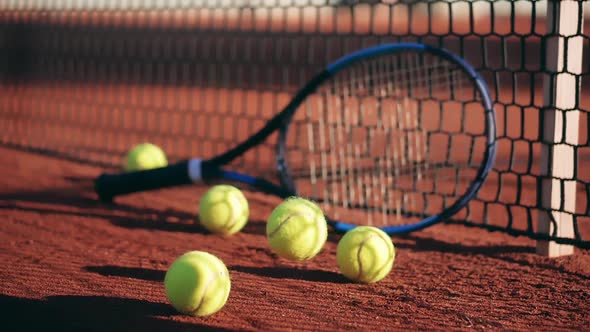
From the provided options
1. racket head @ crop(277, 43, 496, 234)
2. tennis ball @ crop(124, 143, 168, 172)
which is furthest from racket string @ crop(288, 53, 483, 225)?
tennis ball @ crop(124, 143, 168, 172)

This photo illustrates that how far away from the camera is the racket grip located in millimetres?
4238

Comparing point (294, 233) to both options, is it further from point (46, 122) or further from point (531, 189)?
point (46, 122)

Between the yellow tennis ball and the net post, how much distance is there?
1518 mm

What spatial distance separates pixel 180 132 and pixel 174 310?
5.26 m

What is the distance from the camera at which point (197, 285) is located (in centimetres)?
266

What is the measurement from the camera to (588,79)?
47.4ft

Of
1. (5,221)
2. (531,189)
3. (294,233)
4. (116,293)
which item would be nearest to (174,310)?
(116,293)

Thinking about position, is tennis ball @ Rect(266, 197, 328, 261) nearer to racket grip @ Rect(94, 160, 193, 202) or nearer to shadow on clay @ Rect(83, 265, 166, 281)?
shadow on clay @ Rect(83, 265, 166, 281)

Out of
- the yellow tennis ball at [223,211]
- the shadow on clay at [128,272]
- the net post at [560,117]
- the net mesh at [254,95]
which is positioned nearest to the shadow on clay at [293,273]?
the shadow on clay at [128,272]

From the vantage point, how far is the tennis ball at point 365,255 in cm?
311

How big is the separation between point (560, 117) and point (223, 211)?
67.7 inches

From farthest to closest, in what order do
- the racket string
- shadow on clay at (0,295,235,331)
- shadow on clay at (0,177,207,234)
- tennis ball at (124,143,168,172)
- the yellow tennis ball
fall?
tennis ball at (124,143,168,172) < shadow on clay at (0,177,207,234) < the racket string < the yellow tennis ball < shadow on clay at (0,295,235,331)

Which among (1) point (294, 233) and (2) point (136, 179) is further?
(2) point (136, 179)

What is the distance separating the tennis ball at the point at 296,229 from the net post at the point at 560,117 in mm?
1098
